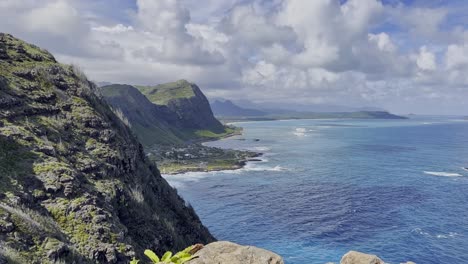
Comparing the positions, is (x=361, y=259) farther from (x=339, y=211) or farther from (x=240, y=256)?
(x=339, y=211)

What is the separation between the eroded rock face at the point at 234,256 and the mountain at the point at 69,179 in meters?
14.4

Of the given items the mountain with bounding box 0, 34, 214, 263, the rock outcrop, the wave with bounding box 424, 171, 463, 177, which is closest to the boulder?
the rock outcrop

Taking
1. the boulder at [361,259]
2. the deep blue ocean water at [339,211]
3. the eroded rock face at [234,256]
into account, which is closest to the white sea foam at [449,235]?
the deep blue ocean water at [339,211]

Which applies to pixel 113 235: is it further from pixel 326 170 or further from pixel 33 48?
pixel 326 170

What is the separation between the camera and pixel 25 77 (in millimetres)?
50219

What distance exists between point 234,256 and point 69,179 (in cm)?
2392

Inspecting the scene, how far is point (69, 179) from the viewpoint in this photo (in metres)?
37.0

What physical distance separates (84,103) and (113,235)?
2403 cm

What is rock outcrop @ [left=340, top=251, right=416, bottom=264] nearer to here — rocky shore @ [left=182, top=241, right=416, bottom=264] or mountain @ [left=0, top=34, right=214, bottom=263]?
rocky shore @ [left=182, top=241, right=416, bottom=264]

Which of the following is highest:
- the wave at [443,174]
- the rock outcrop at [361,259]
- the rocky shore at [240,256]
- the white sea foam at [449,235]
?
the rocky shore at [240,256]

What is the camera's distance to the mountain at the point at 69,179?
30594 mm

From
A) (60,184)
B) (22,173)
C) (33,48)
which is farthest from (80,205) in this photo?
(33,48)

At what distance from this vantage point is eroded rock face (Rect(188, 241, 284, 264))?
765 inches

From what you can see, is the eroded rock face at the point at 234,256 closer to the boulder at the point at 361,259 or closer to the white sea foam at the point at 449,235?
the boulder at the point at 361,259
